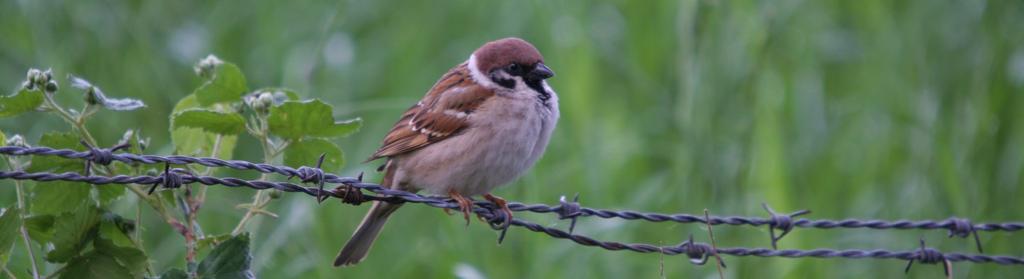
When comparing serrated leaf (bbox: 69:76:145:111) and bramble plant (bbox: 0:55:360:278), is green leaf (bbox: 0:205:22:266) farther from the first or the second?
serrated leaf (bbox: 69:76:145:111)

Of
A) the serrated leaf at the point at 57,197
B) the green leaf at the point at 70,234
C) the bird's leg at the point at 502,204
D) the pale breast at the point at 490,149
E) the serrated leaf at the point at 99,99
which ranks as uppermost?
the pale breast at the point at 490,149

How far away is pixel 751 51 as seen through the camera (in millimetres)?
4336

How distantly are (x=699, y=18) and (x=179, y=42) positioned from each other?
8.41 feet

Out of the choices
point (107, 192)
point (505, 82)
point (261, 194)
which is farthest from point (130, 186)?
point (505, 82)

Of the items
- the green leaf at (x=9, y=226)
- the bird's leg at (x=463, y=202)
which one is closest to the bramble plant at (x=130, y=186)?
the green leaf at (x=9, y=226)

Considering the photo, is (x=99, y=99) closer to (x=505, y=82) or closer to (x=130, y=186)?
(x=130, y=186)

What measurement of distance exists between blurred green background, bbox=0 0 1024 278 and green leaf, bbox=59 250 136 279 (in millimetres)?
1288

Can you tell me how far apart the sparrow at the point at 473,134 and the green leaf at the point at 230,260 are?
0.80m

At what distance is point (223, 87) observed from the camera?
2.87 meters

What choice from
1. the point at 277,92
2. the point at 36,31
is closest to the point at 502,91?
the point at 277,92

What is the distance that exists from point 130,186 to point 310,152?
0.43 m

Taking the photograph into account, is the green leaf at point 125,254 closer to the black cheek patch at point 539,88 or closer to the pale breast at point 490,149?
the pale breast at point 490,149

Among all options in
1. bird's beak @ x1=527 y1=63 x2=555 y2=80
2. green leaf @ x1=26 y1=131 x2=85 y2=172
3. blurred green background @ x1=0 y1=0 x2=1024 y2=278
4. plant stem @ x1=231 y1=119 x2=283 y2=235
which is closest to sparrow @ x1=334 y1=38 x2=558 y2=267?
bird's beak @ x1=527 y1=63 x2=555 y2=80

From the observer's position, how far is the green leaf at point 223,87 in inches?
112
